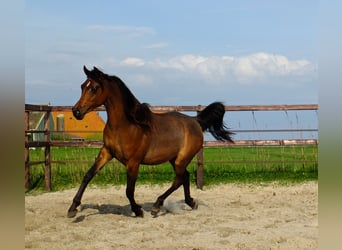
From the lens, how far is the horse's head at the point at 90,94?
4.84 m

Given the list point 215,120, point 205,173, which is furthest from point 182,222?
point 205,173

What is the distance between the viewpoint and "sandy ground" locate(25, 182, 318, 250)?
390cm

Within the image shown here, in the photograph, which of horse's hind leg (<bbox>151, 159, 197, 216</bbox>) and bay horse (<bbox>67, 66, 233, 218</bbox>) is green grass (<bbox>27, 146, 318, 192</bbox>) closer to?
horse's hind leg (<bbox>151, 159, 197, 216</bbox>)

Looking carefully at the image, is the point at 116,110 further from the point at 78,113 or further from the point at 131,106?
the point at 78,113

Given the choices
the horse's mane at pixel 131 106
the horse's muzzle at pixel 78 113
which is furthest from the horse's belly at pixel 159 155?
the horse's muzzle at pixel 78 113

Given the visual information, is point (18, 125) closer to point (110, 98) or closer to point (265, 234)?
point (265, 234)

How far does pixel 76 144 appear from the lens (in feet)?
26.2

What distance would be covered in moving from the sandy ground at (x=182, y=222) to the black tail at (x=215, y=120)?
3.36 feet

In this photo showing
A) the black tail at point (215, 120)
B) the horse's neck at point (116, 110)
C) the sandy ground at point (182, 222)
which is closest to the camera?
the sandy ground at point (182, 222)

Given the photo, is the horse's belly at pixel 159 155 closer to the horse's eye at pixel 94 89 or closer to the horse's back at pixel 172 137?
the horse's back at pixel 172 137

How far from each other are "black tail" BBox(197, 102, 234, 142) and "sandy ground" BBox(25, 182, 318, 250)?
3.36 ft

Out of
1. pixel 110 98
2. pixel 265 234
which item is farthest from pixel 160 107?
pixel 265 234

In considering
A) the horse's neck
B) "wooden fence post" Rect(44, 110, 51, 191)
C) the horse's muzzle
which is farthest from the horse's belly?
"wooden fence post" Rect(44, 110, 51, 191)

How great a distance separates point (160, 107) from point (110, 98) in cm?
301
